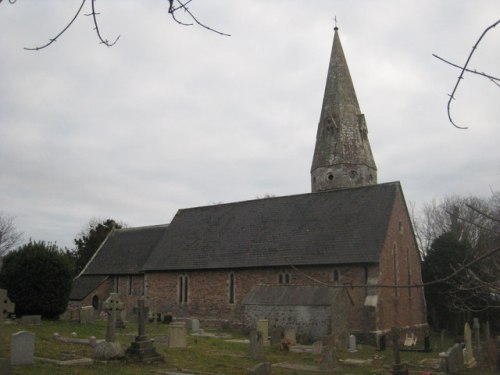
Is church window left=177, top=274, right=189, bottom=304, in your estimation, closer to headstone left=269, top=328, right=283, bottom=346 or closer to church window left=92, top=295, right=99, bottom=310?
church window left=92, top=295, right=99, bottom=310

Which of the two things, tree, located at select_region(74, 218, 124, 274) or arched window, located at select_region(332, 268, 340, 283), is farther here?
tree, located at select_region(74, 218, 124, 274)

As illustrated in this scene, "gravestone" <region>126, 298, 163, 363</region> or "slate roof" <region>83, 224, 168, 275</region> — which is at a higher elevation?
"slate roof" <region>83, 224, 168, 275</region>

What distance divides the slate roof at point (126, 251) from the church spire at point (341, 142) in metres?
12.9

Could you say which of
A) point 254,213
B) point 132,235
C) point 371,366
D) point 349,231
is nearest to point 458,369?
point 371,366

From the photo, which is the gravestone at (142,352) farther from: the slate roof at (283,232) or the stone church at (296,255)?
Result: the slate roof at (283,232)

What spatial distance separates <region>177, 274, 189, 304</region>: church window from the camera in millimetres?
30531

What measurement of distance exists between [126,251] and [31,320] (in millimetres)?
15568

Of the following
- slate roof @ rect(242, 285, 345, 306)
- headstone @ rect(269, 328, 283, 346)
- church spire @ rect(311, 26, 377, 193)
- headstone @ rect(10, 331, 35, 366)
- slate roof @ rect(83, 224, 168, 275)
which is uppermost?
church spire @ rect(311, 26, 377, 193)

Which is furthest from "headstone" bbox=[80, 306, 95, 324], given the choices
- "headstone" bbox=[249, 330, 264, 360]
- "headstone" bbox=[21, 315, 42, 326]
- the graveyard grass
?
"headstone" bbox=[249, 330, 264, 360]

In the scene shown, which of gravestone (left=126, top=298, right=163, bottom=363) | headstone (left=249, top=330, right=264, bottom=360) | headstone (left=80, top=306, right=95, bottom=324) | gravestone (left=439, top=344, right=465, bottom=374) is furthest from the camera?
headstone (left=80, top=306, right=95, bottom=324)

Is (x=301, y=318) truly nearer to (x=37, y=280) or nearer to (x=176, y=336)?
(x=176, y=336)

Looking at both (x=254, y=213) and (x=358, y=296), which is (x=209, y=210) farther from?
(x=358, y=296)

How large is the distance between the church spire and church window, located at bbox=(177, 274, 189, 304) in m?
12.8

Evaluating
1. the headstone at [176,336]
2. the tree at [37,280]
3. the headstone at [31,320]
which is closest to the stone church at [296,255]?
the headstone at [176,336]
